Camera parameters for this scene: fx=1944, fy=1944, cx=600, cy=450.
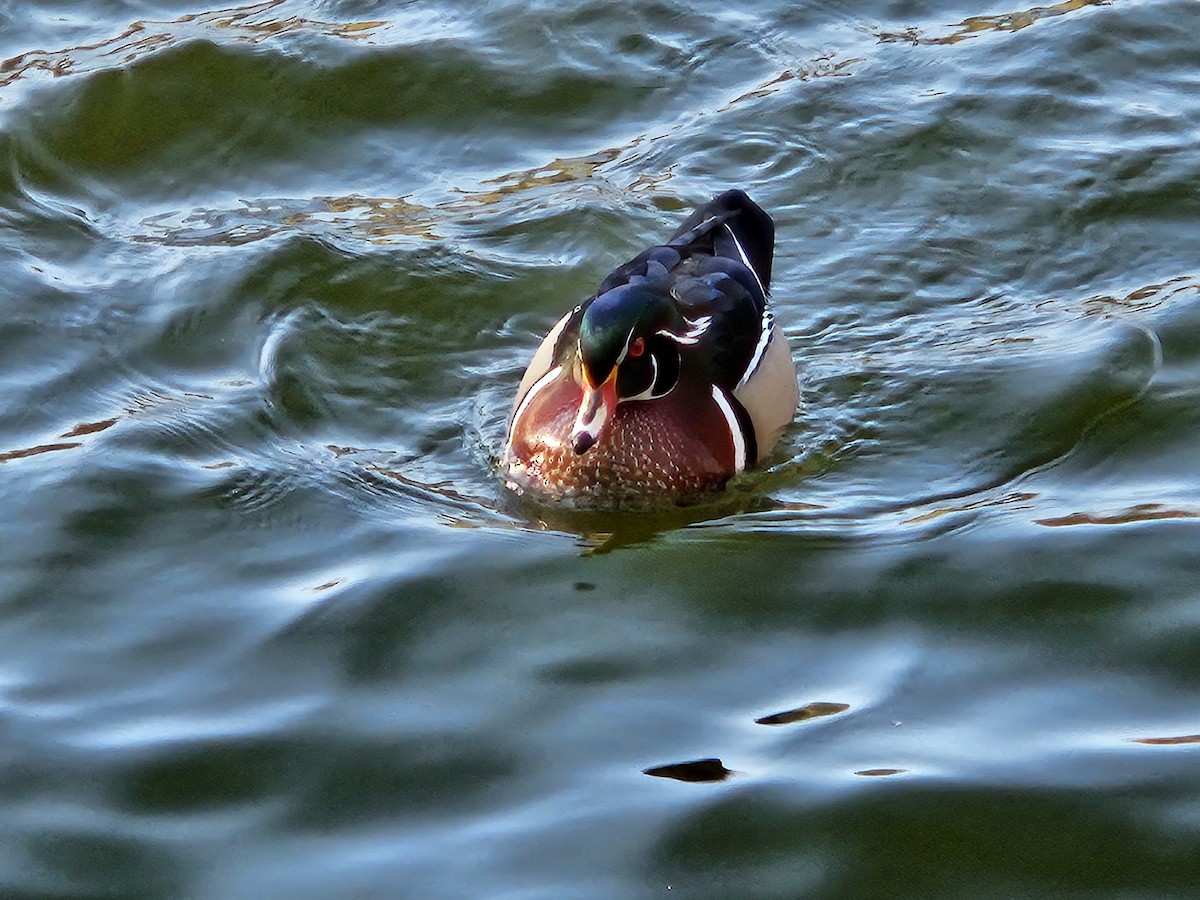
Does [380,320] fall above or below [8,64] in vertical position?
below

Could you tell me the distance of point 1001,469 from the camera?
258 inches

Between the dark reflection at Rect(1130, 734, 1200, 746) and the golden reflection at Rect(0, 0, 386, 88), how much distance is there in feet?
21.6

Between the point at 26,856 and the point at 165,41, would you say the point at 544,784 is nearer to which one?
the point at 26,856

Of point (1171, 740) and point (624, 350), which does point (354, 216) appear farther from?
point (1171, 740)

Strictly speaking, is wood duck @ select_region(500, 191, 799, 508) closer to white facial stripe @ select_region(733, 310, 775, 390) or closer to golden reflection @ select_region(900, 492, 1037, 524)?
white facial stripe @ select_region(733, 310, 775, 390)

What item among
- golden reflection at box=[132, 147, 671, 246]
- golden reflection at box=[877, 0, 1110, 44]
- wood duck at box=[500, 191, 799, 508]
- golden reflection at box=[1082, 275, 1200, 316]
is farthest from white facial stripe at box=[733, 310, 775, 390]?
golden reflection at box=[877, 0, 1110, 44]

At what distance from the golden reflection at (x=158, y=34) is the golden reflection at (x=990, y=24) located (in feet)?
9.09

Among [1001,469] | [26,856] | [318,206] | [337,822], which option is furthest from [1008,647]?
[318,206]

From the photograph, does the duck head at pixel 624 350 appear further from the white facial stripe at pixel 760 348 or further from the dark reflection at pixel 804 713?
the dark reflection at pixel 804 713

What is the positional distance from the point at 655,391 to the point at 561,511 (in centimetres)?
63

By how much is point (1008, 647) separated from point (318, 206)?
4540 millimetres

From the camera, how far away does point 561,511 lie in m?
6.63

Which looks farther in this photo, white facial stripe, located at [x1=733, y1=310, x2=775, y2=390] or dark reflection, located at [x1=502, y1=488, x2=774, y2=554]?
white facial stripe, located at [x1=733, y1=310, x2=775, y2=390]

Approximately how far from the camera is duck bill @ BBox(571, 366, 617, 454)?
6.45 metres
